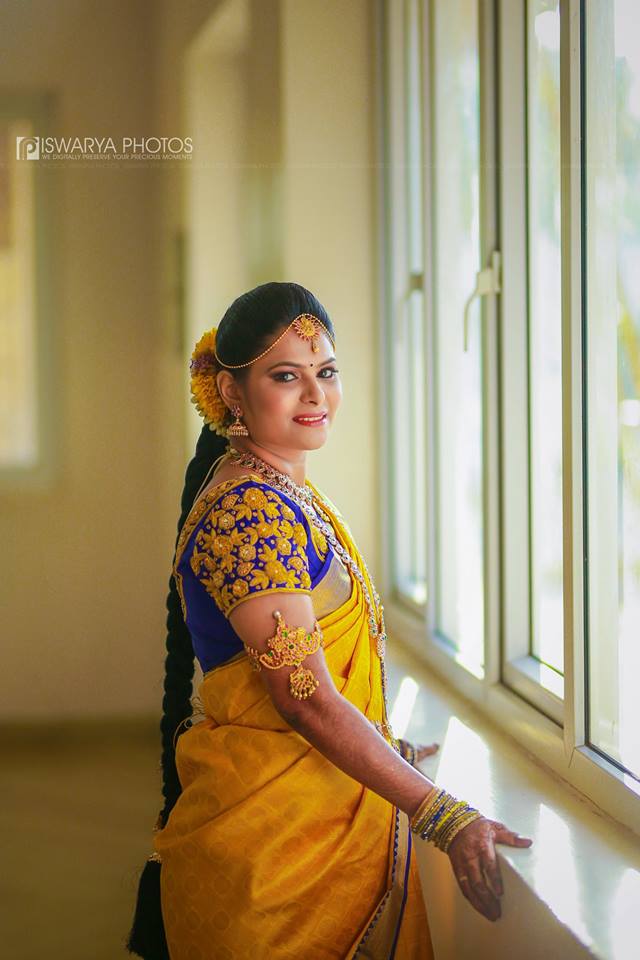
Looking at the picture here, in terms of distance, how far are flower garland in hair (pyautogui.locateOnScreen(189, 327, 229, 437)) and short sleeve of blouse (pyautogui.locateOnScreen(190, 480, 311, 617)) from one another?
0.51 feet

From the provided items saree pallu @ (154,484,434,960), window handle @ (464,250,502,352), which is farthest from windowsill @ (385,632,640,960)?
window handle @ (464,250,502,352)

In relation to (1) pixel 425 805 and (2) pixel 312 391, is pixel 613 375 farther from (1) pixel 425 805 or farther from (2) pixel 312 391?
(1) pixel 425 805

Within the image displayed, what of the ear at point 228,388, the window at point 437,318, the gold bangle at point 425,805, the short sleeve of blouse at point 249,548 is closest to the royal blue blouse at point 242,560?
the short sleeve of blouse at point 249,548

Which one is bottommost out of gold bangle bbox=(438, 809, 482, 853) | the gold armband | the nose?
gold bangle bbox=(438, 809, 482, 853)

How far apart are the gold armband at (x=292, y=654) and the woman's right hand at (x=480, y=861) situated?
0.76ft

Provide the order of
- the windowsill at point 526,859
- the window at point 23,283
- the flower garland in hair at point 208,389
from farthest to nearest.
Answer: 1. the window at point 23,283
2. the flower garland in hair at point 208,389
3. the windowsill at point 526,859

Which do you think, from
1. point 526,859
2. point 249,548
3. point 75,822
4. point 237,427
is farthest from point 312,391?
point 75,822

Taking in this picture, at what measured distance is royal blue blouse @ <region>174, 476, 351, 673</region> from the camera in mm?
1054

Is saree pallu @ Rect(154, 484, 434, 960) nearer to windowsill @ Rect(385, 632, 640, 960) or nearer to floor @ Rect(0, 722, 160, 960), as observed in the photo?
windowsill @ Rect(385, 632, 640, 960)

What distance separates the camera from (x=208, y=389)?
49.0 inches

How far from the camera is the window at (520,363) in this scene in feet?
3.90

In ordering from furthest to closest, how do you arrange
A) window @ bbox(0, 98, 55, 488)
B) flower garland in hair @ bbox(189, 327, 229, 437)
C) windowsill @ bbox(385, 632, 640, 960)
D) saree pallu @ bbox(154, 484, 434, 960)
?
window @ bbox(0, 98, 55, 488), flower garland in hair @ bbox(189, 327, 229, 437), saree pallu @ bbox(154, 484, 434, 960), windowsill @ bbox(385, 632, 640, 960)

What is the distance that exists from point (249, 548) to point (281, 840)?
1.20ft

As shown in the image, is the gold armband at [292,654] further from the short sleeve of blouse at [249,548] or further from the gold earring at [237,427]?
the gold earring at [237,427]
